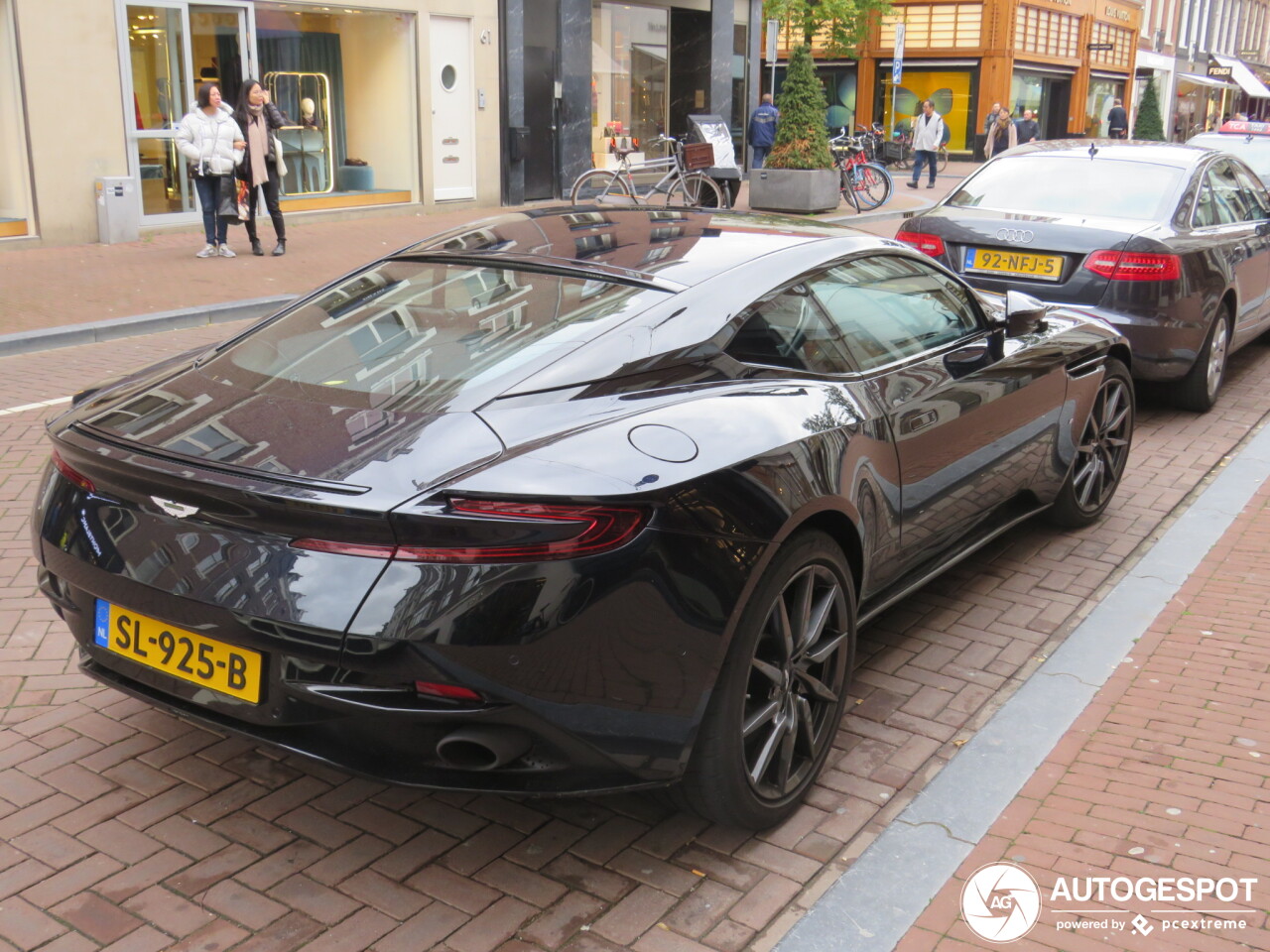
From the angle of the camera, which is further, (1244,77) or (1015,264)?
(1244,77)

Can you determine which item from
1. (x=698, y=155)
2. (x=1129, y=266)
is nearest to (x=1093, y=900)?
(x=1129, y=266)

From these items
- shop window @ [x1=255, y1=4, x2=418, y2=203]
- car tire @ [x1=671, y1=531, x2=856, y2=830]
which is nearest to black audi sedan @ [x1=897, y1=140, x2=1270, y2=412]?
car tire @ [x1=671, y1=531, x2=856, y2=830]

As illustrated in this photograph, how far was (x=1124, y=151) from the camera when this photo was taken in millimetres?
8242

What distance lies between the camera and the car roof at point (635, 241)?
11.5ft


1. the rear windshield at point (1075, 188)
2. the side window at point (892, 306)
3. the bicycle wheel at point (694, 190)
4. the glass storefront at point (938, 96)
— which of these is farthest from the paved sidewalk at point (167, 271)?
the glass storefront at point (938, 96)

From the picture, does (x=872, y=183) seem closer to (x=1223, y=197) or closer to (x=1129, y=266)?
(x=1223, y=197)

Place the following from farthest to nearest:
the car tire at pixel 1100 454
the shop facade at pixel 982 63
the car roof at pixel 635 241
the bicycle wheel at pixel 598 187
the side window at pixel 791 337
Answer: the shop facade at pixel 982 63
the bicycle wheel at pixel 598 187
the car tire at pixel 1100 454
the car roof at pixel 635 241
the side window at pixel 791 337

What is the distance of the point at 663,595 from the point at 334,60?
16889 mm

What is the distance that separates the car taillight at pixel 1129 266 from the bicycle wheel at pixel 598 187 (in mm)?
10854

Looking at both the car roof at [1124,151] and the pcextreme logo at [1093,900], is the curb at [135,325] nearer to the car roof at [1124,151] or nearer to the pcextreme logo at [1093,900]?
the car roof at [1124,151]

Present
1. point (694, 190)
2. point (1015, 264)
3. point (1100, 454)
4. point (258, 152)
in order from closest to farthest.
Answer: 1. point (1100, 454)
2. point (1015, 264)
3. point (258, 152)
4. point (694, 190)

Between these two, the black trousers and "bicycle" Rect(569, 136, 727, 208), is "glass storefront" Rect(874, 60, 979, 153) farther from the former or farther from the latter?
the black trousers

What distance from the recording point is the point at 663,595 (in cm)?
273

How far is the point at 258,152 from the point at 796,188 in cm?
861
